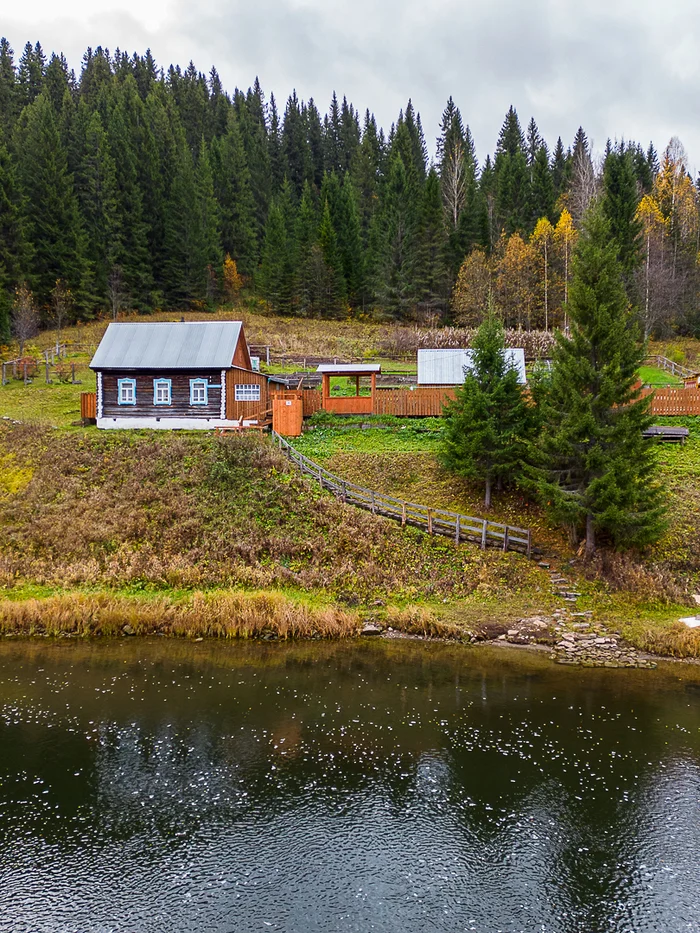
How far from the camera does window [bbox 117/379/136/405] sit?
1353 inches

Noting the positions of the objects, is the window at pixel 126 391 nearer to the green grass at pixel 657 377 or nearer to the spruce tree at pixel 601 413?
the spruce tree at pixel 601 413

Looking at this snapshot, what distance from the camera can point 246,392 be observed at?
35.1 metres

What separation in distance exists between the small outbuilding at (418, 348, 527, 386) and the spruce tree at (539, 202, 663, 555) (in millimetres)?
17364

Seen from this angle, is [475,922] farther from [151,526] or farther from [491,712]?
[151,526]

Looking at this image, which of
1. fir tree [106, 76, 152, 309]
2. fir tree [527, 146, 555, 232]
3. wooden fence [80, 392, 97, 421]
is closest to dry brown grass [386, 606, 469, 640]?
wooden fence [80, 392, 97, 421]

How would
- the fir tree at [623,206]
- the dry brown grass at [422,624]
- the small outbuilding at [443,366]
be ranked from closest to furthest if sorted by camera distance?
the dry brown grass at [422,624], the small outbuilding at [443,366], the fir tree at [623,206]

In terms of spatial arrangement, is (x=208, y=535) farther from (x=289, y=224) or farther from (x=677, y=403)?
(x=289, y=224)

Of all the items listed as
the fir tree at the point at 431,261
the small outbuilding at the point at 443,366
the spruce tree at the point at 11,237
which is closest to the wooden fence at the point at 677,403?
the small outbuilding at the point at 443,366

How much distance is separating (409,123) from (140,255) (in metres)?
58.8

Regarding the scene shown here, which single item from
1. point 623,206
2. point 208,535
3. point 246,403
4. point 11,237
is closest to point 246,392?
point 246,403

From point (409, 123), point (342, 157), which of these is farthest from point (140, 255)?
point (409, 123)

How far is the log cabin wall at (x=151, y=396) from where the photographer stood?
33750mm

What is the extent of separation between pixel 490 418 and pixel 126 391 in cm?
2064

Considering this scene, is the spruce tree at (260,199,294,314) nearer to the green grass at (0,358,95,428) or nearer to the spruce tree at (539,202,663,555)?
the green grass at (0,358,95,428)
